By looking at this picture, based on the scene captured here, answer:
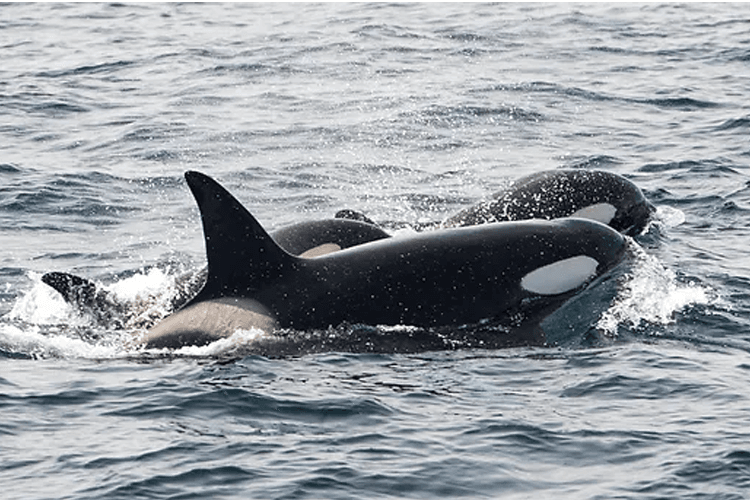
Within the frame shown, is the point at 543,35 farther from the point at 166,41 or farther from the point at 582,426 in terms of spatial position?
the point at 582,426

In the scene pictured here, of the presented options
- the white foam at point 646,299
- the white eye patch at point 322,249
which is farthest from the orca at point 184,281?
the white foam at point 646,299

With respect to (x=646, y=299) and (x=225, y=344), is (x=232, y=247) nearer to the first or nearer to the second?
(x=225, y=344)

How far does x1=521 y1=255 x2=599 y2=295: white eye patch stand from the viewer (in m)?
11.0

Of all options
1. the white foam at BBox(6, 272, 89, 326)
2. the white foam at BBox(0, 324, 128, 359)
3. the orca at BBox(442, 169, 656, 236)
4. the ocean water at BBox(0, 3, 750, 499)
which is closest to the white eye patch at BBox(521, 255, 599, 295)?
the ocean water at BBox(0, 3, 750, 499)

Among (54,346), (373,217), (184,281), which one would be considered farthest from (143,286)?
(373,217)

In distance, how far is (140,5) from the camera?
42938mm

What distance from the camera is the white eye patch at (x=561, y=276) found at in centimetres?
1096

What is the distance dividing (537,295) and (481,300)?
567 millimetres

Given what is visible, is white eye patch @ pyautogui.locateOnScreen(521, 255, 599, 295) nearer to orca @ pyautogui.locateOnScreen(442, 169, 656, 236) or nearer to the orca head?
the orca head

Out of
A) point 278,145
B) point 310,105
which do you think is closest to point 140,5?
point 310,105

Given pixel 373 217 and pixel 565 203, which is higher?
pixel 565 203

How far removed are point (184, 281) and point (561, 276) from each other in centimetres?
392

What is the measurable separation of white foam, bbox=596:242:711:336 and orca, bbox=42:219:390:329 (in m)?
2.53

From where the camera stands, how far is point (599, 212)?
14523 millimetres
